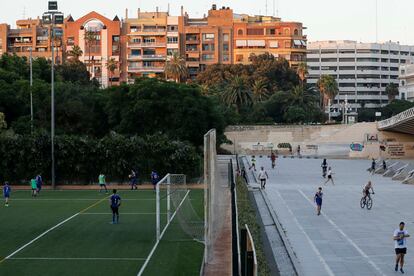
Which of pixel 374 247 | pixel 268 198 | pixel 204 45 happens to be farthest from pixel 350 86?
pixel 374 247

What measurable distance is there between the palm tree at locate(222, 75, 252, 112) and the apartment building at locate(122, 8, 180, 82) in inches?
1188

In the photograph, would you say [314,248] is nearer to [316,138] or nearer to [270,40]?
[316,138]

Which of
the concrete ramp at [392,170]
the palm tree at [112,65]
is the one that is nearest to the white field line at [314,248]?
the concrete ramp at [392,170]

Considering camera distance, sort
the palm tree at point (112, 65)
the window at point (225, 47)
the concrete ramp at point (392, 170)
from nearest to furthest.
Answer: the concrete ramp at point (392, 170)
the palm tree at point (112, 65)
the window at point (225, 47)

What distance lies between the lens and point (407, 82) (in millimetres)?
144625

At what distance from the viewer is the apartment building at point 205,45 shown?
136250mm

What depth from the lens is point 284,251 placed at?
70.9 ft

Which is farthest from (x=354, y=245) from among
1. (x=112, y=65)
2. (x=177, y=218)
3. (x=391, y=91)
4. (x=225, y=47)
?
(x=391, y=91)

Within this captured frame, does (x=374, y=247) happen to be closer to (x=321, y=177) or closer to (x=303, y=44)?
(x=321, y=177)

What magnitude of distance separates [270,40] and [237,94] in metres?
36.6

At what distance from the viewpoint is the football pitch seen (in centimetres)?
1966

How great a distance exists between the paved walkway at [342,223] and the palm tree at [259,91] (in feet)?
204

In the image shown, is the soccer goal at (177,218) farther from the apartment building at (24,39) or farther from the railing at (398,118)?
the apartment building at (24,39)

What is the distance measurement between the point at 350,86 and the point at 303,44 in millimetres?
26954
